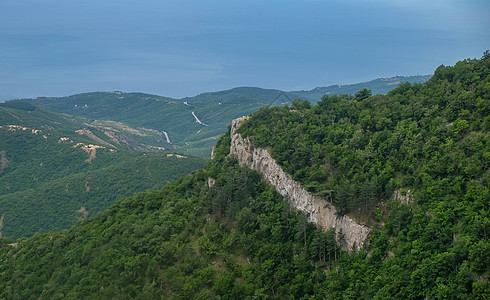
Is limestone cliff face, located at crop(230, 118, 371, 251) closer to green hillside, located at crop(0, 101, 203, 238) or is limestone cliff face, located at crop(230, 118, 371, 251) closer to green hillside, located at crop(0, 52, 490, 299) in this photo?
green hillside, located at crop(0, 52, 490, 299)

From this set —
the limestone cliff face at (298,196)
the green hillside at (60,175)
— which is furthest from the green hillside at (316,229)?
the green hillside at (60,175)

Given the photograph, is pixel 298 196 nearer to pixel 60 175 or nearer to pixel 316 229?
pixel 316 229

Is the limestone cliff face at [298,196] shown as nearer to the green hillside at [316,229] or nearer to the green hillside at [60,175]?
the green hillside at [316,229]

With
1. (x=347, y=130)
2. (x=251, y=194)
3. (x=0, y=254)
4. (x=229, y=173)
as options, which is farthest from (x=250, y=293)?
(x=0, y=254)

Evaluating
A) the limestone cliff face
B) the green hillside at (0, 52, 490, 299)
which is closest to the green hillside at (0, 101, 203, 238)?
the green hillside at (0, 52, 490, 299)

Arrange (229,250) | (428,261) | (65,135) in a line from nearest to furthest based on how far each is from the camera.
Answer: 1. (428,261)
2. (229,250)
3. (65,135)

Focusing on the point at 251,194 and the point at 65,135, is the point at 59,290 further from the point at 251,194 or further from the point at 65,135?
the point at 65,135
